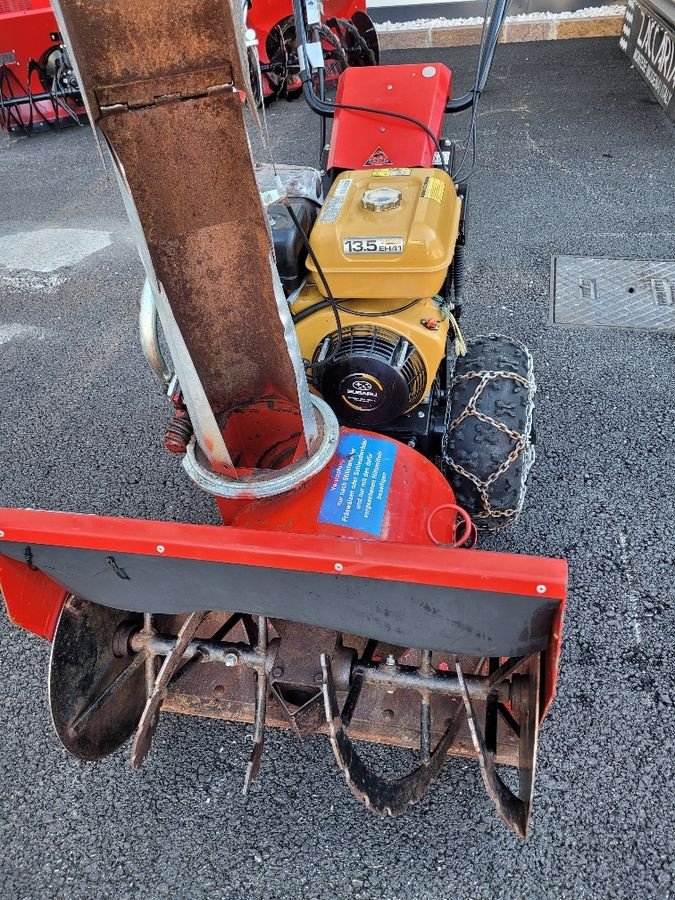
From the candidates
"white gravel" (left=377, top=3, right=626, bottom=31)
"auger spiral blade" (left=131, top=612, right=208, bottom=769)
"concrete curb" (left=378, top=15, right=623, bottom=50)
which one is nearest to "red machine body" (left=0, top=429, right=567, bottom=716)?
"auger spiral blade" (left=131, top=612, right=208, bottom=769)

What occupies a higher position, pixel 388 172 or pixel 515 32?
pixel 388 172

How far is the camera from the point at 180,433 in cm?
177

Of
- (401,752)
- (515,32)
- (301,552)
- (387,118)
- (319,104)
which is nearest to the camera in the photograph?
(301,552)

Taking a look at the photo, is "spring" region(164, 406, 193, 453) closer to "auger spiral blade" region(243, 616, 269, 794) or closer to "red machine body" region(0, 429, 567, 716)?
"red machine body" region(0, 429, 567, 716)

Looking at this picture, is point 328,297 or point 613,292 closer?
point 328,297

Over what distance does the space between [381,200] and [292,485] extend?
0.90m

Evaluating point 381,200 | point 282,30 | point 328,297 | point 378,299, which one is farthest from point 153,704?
point 282,30

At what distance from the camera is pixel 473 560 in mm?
1308

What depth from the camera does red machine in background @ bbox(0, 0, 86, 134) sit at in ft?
19.9

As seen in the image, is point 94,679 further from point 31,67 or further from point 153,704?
point 31,67

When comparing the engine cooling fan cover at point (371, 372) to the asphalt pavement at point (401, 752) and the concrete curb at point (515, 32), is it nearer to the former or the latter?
the asphalt pavement at point (401, 752)

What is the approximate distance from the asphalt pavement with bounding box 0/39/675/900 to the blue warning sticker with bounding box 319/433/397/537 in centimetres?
71

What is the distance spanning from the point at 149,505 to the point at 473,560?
1.71 metres

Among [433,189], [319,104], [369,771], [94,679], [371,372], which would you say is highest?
[319,104]
